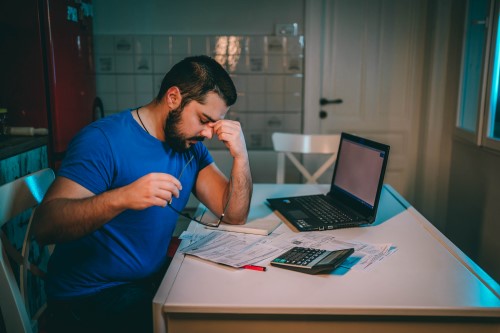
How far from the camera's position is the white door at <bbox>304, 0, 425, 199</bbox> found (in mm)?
3398

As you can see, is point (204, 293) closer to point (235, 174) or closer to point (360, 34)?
point (235, 174)

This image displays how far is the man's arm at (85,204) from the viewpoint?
3.60 ft

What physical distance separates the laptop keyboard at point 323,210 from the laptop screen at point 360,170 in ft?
0.27

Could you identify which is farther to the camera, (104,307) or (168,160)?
(168,160)

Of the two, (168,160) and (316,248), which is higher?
(168,160)

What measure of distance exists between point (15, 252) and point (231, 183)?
0.71 meters

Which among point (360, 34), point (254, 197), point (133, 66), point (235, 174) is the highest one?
point (360, 34)

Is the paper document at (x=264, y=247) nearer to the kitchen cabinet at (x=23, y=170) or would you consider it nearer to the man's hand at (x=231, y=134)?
the man's hand at (x=231, y=134)

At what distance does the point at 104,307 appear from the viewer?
1.29m

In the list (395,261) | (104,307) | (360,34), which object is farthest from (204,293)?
(360,34)

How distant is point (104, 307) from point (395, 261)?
0.81m

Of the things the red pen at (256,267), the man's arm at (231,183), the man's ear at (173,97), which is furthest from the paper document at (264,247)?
the man's ear at (173,97)

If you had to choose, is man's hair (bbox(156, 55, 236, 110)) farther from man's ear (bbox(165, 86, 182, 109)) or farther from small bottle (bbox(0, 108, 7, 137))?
small bottle (bbox(0, 108, 7, 137))

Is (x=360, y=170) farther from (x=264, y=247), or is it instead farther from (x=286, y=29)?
(x=286, y=29)
